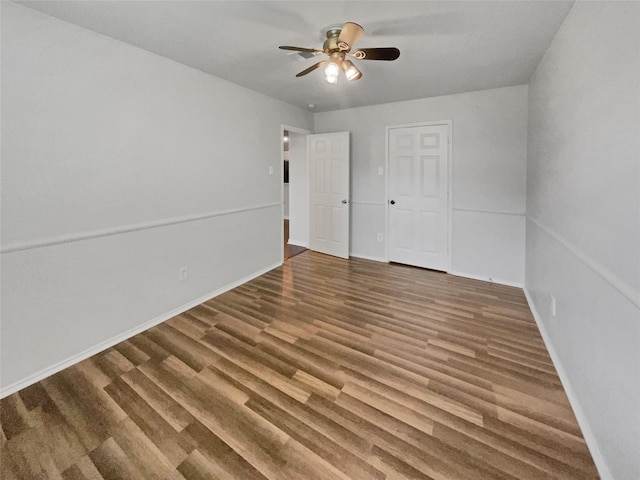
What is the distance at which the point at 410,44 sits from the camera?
7.43 ft

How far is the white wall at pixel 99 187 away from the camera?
1774mm

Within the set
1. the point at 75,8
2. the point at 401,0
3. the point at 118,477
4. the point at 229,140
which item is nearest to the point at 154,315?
the point at 118,477

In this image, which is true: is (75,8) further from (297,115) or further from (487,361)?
(487,361)

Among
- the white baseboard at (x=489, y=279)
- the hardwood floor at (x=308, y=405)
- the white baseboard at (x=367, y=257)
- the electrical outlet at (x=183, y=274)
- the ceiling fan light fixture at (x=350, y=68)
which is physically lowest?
the hardwood floor at (x=308, y=405)

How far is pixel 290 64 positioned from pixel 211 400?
2763 mm

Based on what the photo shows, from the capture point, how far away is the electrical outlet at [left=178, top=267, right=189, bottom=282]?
2803 millimetres

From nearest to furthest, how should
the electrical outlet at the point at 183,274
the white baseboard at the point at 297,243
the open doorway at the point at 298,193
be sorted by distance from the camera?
the electrical outlet at the point at 183,274, the open doorway at the point at 298,193, the white baseboard at the point at 297,243

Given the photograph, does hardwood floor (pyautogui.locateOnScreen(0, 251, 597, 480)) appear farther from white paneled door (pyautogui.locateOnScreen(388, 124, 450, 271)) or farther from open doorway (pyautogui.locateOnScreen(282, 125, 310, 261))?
open doorway (pyautogui.locateOnScreen(282, 125, 310, 261))

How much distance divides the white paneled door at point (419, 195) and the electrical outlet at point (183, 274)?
2.81m

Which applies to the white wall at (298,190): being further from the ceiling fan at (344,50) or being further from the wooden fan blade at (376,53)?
the wooden fan blade at (376,53)

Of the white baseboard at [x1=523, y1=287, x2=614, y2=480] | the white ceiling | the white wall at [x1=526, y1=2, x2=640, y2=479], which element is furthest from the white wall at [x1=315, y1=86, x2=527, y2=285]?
the white baseboard at [x1=523, y1=287, x2=614, y2=480]

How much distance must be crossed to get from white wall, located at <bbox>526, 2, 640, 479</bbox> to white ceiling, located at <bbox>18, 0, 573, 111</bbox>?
1.26 feet

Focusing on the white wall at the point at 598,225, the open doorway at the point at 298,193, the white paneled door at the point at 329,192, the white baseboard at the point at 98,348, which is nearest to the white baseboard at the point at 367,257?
the white paneled door at the point at 329,192

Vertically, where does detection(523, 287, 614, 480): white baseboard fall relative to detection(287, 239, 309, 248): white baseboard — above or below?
below
